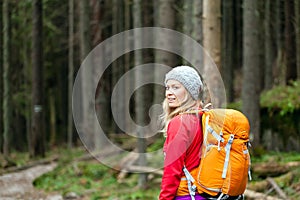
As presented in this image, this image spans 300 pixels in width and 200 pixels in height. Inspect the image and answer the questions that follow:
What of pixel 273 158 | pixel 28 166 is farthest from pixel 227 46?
pixel 273 158

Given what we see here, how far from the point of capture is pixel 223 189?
3.68 meters

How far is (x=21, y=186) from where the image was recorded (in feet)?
44.2

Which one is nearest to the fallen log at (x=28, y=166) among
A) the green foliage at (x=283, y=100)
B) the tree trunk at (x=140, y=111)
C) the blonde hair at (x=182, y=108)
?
the tree trunk at (x=140, y=111)

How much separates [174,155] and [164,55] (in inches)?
453

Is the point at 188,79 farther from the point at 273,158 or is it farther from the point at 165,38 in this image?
the point at 165,38

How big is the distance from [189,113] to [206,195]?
23.6 inches

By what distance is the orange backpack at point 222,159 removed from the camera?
3.67 metres

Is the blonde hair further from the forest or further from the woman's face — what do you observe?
the forest

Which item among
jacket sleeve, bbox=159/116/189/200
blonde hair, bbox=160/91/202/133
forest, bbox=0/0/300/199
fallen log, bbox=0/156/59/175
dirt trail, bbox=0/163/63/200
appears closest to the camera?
jacket sleeve, bbox=159/116/189/200

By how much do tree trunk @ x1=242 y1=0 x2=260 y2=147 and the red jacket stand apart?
9044 mm

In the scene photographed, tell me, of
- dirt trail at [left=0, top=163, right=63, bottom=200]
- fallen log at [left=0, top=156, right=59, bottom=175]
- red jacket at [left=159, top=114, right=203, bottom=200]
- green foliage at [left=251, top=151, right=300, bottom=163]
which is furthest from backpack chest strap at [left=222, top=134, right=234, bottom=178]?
fallen log at [left=0, top=156, right=59, bottom=175]

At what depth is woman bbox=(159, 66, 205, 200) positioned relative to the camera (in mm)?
3658

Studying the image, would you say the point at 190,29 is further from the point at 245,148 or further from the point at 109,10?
the point at 109,10

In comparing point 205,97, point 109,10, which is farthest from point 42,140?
point 205,97
